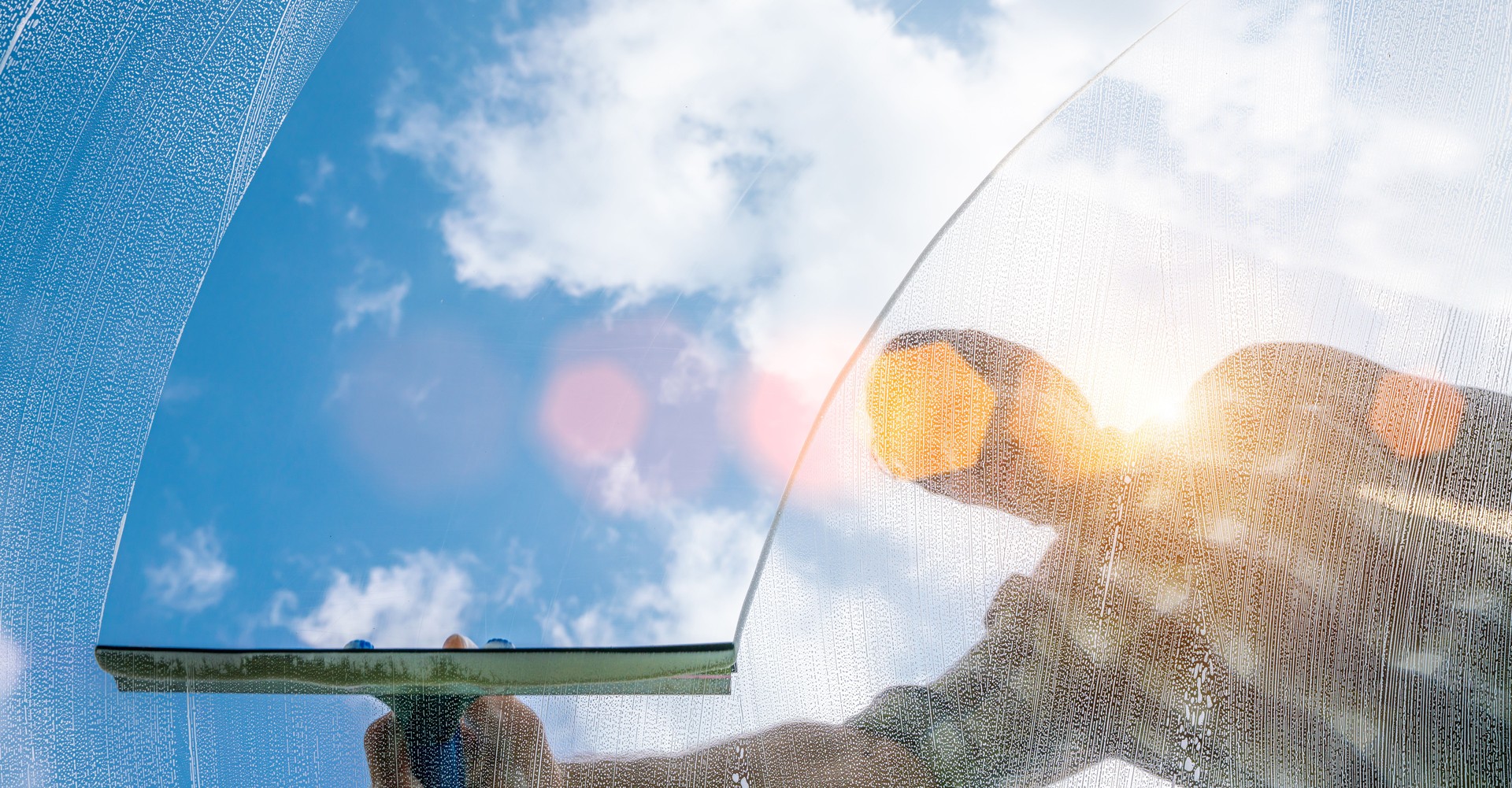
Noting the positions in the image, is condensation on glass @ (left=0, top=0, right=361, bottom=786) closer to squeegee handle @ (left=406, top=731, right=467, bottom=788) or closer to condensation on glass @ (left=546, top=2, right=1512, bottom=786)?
squeegee handle @ (left=406, top=731, right=467, bottom=788)

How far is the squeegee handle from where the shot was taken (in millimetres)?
2305

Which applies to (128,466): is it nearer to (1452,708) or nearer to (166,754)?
(166,754)

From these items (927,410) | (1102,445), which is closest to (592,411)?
(927,410)

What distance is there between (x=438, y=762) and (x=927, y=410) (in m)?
1.70

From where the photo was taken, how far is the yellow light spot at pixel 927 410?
8.27 feet

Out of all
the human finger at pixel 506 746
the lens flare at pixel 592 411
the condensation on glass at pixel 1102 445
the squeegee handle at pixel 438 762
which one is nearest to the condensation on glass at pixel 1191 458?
the condensation on glass at pixel 1102 445

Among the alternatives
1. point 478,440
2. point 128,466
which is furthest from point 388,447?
point 128,466

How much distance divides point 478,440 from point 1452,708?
2628 mm

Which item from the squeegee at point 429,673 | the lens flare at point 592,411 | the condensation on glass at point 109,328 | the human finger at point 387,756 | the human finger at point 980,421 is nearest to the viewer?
the condensation on glass at point 109,328

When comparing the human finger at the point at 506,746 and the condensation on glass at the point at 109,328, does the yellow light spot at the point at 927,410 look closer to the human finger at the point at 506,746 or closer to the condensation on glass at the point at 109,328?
the human finger at the point at 506,746

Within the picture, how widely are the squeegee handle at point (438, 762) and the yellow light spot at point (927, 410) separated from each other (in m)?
1.45

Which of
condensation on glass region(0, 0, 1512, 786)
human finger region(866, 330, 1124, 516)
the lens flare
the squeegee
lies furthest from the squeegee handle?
human finger region(866, 330, 1124, 516)

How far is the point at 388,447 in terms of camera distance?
2658 millimetres

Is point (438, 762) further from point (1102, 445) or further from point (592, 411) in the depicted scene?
point (1102, 445)
